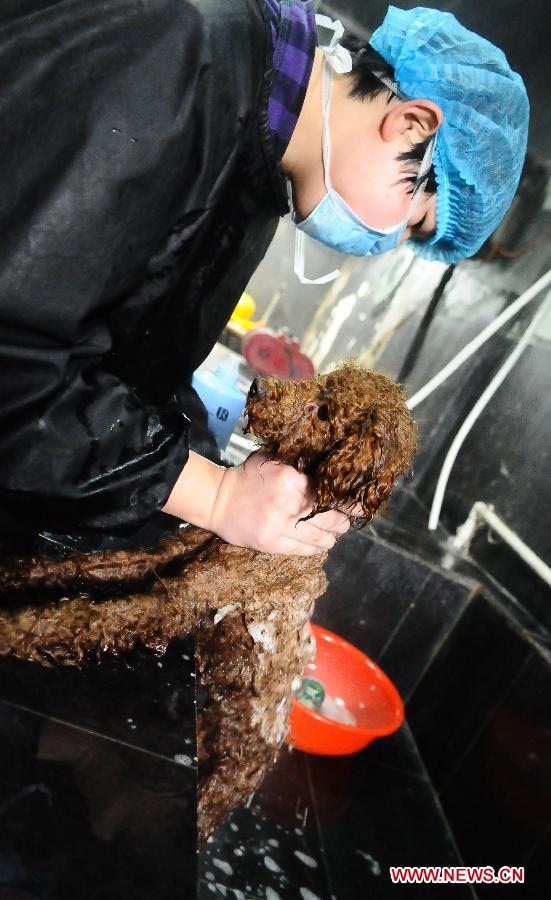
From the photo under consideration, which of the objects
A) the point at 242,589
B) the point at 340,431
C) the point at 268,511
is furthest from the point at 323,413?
the point at 242,589

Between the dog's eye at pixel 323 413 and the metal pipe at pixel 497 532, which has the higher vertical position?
the dog's eye at pixel 323 413

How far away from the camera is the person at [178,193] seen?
0.94 metres

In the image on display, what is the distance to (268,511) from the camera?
4.39ft

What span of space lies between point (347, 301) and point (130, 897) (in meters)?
5.55

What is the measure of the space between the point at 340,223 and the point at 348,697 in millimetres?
2454

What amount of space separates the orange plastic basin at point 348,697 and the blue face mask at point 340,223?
2065 millimetres

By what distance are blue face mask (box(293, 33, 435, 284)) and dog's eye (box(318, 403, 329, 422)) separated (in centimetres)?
57

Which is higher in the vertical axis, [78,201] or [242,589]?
[78,201]

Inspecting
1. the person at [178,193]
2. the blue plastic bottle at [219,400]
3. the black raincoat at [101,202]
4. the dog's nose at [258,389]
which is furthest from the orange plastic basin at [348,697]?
the black raincoat at [101,202]

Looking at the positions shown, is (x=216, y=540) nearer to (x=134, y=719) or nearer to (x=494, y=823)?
(x=134, y=719)

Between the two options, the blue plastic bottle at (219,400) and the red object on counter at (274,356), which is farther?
the red object on counter at (274,356)

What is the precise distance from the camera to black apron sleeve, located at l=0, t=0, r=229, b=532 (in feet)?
3.01

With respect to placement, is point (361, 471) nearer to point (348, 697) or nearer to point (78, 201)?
point (78, 201)

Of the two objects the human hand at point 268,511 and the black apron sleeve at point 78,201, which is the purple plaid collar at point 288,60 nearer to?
the black apron sleeve at point 78,201
